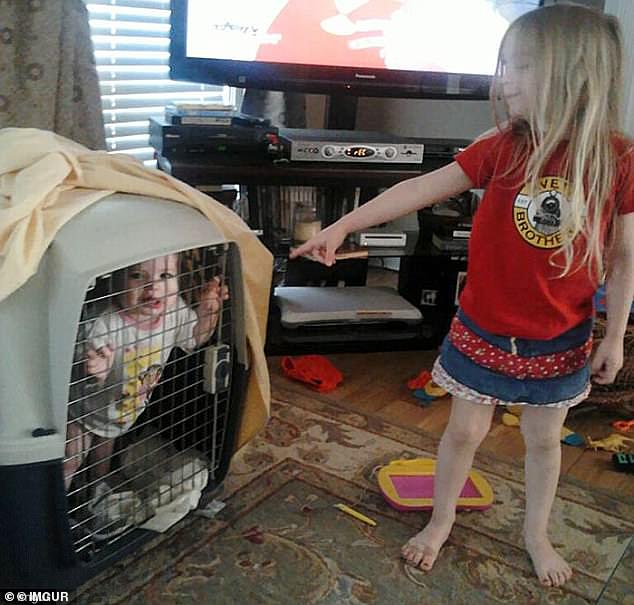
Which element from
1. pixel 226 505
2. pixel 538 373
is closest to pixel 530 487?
pixel 538 373

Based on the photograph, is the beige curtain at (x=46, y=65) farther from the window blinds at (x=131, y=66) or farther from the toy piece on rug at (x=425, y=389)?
the toy piece on rug at (x=425, y=389)

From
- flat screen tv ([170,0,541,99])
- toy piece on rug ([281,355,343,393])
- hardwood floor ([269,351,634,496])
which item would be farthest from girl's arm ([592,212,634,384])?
flat screen tv ([170,0,541,99])

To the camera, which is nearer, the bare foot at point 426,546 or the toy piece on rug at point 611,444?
the bare foot at point 426,546

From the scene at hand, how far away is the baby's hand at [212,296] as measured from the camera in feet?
4.61

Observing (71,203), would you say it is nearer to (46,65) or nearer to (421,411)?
(46,65)

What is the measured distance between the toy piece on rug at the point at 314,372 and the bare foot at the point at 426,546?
2.21 feet

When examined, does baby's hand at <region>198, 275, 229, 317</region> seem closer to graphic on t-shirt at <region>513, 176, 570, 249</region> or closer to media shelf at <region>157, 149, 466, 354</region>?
graphic on t-shirt at <region>513, 176, 570, 249</region>

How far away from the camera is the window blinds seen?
235cm

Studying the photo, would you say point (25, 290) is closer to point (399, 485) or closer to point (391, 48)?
point (399, 485)

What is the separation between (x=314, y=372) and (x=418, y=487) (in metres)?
0.57

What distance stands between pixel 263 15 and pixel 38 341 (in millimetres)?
1373

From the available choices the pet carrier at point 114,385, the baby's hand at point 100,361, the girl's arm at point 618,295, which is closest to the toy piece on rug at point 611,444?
the girl's arm at point 618,295

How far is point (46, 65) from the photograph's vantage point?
189 cm

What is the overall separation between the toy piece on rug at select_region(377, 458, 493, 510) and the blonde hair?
58 centimetres
